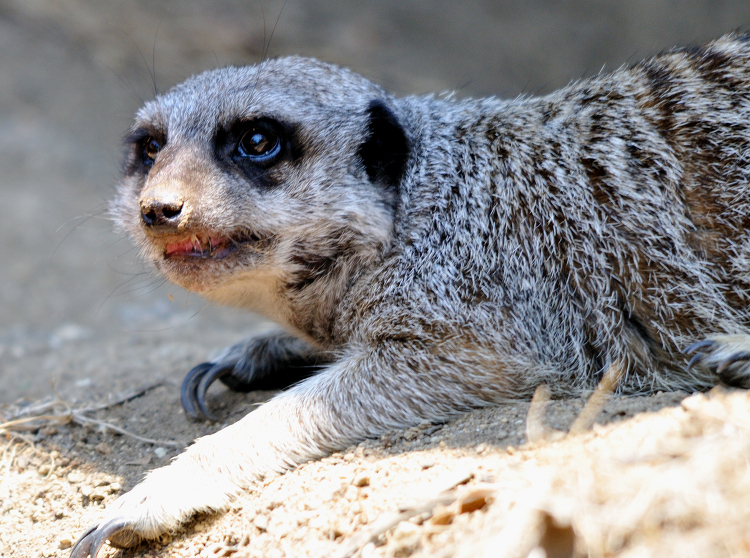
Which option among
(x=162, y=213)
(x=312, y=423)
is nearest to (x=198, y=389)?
(x=312, y=423)

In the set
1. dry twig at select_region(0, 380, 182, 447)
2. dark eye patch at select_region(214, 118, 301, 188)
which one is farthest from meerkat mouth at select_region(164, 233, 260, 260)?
dry twig at select_region(0, 380, 182, 447)

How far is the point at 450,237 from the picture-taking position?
3.12m

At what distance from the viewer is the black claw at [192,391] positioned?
356 cm

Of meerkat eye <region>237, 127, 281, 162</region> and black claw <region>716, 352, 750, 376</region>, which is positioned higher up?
meerkat eye <region>237, 127, 281, 162</region>

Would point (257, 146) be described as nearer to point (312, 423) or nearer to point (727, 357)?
point (312, 423)

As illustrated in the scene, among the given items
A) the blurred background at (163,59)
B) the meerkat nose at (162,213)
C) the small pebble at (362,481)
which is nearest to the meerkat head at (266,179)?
the meerkat nose at (162,213)

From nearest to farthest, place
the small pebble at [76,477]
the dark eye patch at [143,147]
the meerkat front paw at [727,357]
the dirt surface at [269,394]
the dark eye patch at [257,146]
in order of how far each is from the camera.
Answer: the dirt surface at [269,394] < the meerkat front paw at [727,357] < the dark eye patch at [257,146] < the small pebble at [76,477] < the dark eye patch at [143,147]

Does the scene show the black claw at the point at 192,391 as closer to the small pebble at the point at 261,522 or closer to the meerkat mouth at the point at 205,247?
the meerkat mouth at the point at 205,247

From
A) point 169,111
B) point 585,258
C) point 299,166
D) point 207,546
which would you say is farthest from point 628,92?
point 207,546

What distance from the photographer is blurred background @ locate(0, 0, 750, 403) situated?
732 cm

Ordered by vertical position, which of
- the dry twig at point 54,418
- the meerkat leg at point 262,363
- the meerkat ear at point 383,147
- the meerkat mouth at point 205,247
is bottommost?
the dry twig at point 54,418

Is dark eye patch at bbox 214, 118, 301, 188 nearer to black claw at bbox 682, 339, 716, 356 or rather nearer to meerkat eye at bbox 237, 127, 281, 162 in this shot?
meerkat eye at bbox 237, 127, 281, 162

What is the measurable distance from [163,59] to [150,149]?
22.2ft

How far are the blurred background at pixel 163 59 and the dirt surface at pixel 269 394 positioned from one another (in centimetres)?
3
